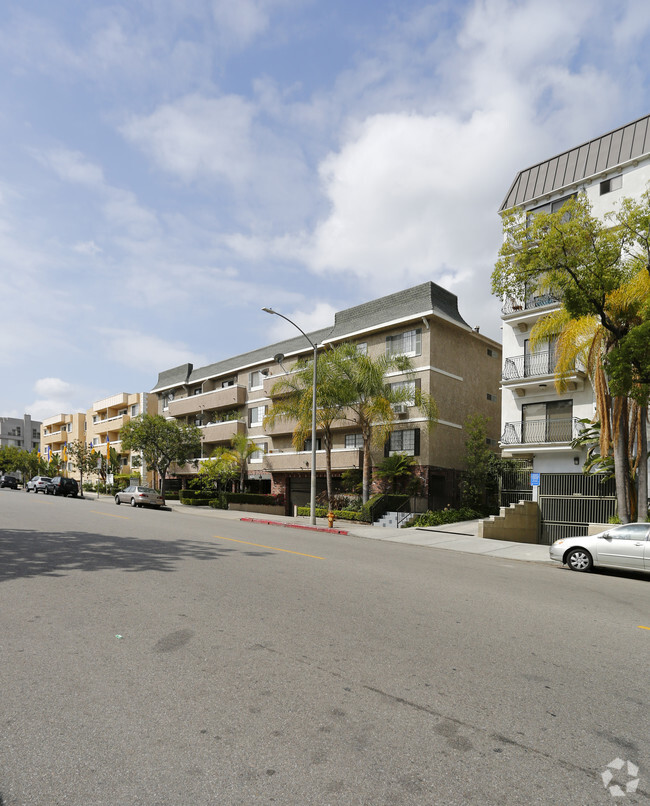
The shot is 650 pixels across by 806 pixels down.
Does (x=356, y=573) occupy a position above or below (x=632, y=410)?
below

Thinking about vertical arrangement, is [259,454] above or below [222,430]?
below

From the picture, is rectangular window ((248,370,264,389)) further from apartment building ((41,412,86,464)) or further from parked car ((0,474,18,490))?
apartment building ((41,412,86,464))

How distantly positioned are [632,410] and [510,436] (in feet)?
24.4

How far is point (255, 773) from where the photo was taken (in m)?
3.34

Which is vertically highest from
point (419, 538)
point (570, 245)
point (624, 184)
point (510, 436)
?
point (624, 184)

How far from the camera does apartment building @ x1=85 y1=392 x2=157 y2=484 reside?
60875 millimetres

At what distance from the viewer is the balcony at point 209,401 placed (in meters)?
44.3

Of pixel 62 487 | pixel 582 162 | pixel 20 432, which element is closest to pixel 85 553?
pixel 582 162

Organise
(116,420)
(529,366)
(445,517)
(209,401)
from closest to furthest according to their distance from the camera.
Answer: (529,366) < (445,517) < (209,401) < (116,420)

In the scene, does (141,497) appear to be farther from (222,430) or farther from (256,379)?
(256,379)

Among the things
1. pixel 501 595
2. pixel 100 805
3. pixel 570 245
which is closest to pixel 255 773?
pixel 100 805

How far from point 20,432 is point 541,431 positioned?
133 meters

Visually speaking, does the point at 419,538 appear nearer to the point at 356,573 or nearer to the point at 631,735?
the point at 356,573

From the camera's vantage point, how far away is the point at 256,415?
43625 millimetres
